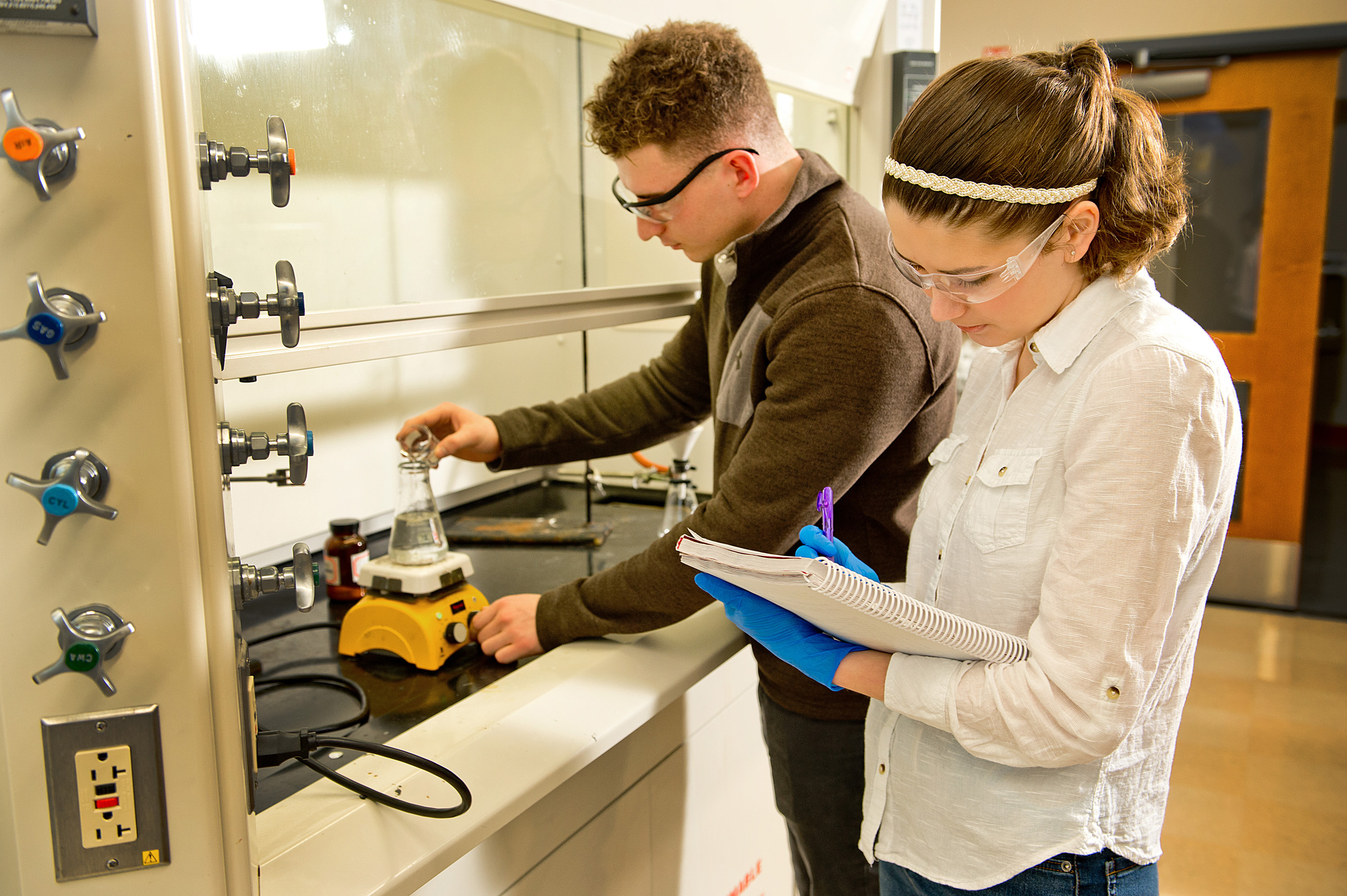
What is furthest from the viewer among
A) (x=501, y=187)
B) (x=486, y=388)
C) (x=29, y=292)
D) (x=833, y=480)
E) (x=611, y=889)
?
(x=486, y=388)

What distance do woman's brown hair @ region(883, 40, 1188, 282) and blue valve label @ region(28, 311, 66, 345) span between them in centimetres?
68

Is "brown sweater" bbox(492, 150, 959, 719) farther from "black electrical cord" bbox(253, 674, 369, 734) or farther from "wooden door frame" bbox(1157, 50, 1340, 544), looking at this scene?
"wooden door frame" bbox(1157, 50, 1340, 544)

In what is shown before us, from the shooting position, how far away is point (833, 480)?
1165 mm

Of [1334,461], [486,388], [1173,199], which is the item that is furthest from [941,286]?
[1334,461]

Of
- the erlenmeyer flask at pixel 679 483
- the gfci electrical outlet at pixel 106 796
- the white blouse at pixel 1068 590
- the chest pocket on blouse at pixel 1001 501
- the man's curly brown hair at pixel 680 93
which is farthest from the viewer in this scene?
the erlenmeyer flask at pixel 679 483

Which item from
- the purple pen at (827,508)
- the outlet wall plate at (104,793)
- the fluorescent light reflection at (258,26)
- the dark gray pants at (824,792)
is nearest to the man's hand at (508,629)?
the dark gray pants at (824,792)

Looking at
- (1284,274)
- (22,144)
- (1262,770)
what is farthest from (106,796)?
(1284,274)

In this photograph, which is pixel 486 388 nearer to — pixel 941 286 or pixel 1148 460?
pixel 941 286

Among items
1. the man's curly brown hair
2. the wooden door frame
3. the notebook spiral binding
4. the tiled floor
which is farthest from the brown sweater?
the wooden door frame

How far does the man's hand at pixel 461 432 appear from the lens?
4.93 ft

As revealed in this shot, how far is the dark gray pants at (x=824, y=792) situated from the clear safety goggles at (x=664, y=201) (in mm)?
722

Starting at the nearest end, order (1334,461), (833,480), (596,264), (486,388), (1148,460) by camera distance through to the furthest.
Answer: (1148,460)
(833,480)
(596,264)
(486,388)
(1334,461)

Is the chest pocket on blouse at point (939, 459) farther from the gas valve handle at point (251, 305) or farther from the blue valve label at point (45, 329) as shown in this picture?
the blue valve label at point (45, 329)

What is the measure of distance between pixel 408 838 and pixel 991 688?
559mm
